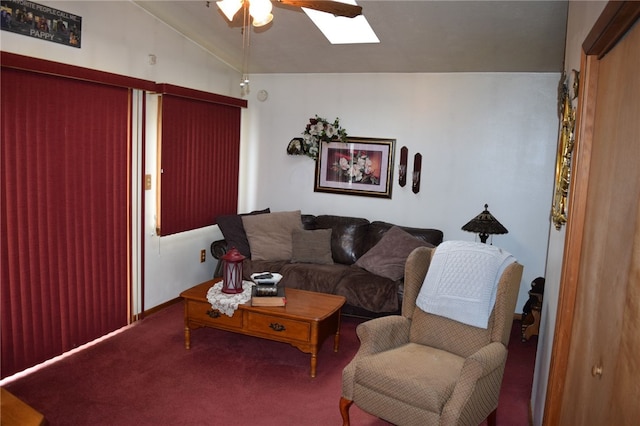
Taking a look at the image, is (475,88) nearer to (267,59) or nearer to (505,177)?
(505,177)

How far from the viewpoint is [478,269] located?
287cm

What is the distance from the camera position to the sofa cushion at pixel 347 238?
4883 mm

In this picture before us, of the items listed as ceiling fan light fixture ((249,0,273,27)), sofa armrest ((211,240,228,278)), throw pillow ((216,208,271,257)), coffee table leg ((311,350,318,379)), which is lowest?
coffee table leg ((311,350,318,379))

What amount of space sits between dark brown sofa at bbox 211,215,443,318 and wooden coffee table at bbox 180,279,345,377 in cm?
55

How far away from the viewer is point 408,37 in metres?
4.07

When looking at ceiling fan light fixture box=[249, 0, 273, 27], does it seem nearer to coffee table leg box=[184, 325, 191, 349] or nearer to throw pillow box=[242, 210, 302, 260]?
coffee table leg box=[184, 325, 191, 349]

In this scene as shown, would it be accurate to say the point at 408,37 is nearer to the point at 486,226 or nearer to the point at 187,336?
the point at 486,226

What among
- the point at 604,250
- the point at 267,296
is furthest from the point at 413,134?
the point at 604,250

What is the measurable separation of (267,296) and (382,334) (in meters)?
1.00

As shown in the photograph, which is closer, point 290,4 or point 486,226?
point 290,4

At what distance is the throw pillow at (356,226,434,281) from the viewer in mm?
4387

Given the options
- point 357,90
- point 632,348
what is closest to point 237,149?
point 357,90

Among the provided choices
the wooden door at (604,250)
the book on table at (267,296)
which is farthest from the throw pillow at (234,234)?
the wooden door at (604,250)

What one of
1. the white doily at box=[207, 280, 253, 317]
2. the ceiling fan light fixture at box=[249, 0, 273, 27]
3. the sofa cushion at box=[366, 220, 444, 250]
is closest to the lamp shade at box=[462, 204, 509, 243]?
the sofa cushion at box=[366, 220, 444, 250]
